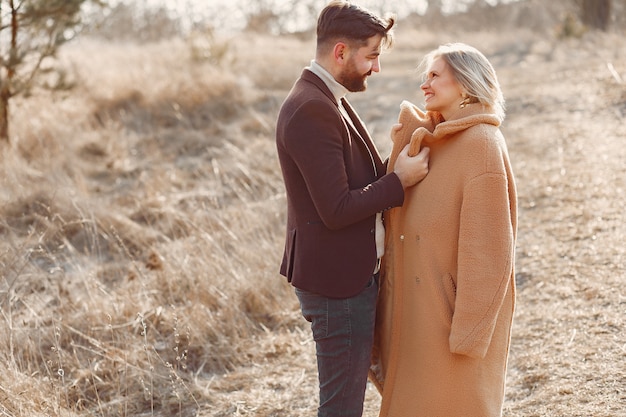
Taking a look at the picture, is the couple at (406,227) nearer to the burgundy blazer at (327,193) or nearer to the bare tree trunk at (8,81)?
the burgundy blazer at (327,193)

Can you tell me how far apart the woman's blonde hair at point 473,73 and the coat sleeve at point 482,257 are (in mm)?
301

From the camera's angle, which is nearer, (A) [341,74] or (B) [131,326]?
(A) [341,74]

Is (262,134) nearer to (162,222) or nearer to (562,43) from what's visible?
(162,222)

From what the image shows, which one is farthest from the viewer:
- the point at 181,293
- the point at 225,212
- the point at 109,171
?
the point at 109,171

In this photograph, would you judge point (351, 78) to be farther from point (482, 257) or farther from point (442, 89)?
point (482, 257)

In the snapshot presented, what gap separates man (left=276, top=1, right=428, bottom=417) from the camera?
2.32 metres

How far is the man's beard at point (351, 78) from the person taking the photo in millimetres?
2439

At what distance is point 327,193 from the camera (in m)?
2.29

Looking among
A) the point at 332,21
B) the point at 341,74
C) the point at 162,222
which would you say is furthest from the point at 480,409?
the point at 162,222

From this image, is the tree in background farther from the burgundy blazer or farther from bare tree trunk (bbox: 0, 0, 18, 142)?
the burgundy blazer

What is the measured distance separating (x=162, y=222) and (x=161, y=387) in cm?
261

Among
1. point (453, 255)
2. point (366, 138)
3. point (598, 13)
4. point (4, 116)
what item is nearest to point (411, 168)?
point (366, 138)

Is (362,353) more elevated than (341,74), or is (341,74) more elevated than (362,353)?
(341,74)

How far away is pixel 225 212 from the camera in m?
5.78
